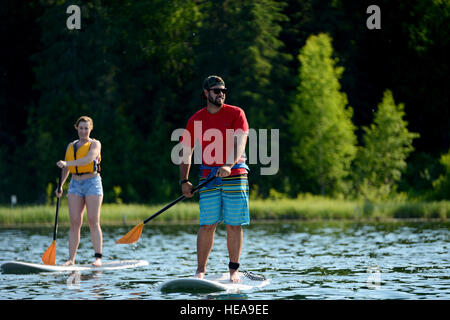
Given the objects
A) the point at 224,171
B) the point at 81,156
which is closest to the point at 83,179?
the point at 81,156

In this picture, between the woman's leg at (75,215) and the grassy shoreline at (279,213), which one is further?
the grassy shoreline at (279,213)

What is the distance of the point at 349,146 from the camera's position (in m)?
37.8

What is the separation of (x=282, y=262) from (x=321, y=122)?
2233cm

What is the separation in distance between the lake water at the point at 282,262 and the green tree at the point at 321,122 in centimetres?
1194

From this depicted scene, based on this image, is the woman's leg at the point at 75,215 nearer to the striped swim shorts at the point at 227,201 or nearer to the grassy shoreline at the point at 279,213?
the striped swim shorts at the point at 227,201

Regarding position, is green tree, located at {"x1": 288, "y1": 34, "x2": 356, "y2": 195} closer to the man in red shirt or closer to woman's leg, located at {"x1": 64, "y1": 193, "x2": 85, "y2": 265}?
woman's leg, located at {"x1": 64, "y1": 193, "x2": 85, "y2": 265}

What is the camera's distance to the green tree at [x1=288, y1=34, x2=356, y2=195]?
3675 cm

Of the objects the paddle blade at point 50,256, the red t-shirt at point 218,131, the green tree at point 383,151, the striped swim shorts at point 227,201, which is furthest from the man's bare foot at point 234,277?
the green tree at point 383,151

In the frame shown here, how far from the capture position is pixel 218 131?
35.8 ft

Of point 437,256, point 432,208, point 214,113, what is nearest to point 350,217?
point 432,208

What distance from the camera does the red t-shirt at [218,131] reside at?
10836 millimetres

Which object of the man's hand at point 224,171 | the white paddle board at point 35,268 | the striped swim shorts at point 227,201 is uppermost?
the man's hand at point 224,171

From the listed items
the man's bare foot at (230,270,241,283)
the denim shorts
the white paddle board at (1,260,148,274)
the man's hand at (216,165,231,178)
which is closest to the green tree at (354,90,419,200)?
the white paddle board at (1,260,148,274)
